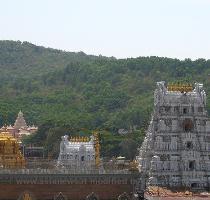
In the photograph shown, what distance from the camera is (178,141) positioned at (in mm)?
51219

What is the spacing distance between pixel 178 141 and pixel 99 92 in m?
80.9

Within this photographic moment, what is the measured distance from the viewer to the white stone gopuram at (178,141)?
50.2m

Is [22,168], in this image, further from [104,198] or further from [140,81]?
[140,81]

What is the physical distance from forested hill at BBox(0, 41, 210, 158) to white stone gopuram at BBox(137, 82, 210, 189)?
41034 millimetres

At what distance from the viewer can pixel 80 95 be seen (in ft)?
442

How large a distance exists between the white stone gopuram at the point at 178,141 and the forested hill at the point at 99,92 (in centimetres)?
4103

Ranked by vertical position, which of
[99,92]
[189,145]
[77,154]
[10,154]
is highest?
[99,92]

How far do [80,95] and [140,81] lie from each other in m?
11.1

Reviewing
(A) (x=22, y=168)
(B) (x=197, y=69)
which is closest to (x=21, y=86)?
(B) (x=197, y=69)

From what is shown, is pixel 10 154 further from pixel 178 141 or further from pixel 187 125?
pixel 187 125

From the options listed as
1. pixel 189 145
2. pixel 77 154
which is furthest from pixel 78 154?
pixel 189 145

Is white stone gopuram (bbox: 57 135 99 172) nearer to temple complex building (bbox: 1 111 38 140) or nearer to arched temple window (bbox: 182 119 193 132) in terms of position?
arched temple window (bbox: 182 119 193 132)

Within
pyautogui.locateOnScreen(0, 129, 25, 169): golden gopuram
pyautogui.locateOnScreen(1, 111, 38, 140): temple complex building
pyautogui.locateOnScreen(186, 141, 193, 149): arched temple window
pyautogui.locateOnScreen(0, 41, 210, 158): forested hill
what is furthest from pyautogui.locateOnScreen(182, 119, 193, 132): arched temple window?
pyautogui.locateOnScreen(1, 111, 38, 140): temple complex building

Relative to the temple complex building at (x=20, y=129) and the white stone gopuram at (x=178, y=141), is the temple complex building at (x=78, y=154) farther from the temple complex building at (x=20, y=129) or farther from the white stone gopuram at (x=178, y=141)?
the temple complex building at (x=20, y=129)
